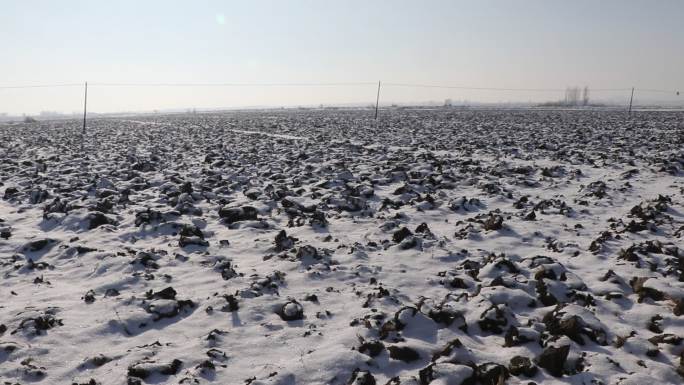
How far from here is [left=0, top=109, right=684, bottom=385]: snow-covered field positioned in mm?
4715

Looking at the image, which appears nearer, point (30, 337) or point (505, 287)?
point (30, 337)

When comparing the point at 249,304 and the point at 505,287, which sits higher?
the point at 505,287

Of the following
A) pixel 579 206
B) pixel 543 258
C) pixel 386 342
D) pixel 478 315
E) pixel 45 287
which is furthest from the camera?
pixel 579 206

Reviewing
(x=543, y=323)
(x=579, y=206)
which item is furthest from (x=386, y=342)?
(x=579, y=206)

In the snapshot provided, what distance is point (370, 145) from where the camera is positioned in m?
22.9

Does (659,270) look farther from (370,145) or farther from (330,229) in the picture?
(370,145)

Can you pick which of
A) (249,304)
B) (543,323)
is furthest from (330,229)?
(543,323)

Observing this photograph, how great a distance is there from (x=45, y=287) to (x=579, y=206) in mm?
10762

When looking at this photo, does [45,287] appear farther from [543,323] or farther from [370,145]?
[370,145]

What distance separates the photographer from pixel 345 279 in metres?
6.95

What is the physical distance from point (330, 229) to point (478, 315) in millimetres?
4259

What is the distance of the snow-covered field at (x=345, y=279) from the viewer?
471 cm

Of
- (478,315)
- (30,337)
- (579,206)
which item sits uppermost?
(579,206)

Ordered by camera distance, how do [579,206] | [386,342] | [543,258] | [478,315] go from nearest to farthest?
1. [386,342]
2. [478,315]
3. [543,258]
4. [579,206]
